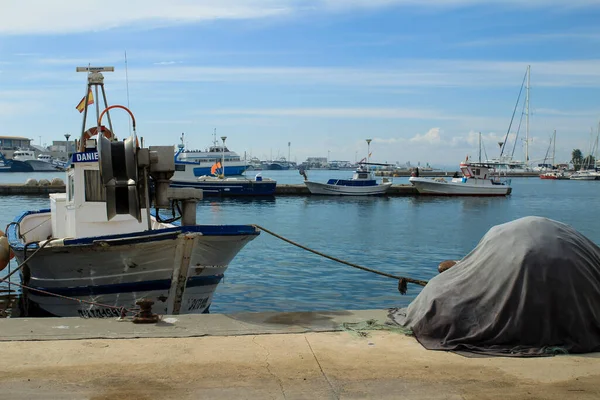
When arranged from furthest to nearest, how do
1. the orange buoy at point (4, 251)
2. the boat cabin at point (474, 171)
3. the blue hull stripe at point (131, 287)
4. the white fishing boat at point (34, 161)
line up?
the white fishing boat at point (34, 161)
the boat cabin at point (474, 171)
the orange buoy at point (4, 251)
the blue hull stripe at point (131, 287)

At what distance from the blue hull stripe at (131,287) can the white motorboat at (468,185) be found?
57.1 metres

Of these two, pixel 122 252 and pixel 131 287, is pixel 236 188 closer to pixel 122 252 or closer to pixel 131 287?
A: pixel 131 287

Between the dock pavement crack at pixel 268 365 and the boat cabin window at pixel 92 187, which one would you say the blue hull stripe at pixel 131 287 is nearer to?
the boat cabin window at pixel 92 187

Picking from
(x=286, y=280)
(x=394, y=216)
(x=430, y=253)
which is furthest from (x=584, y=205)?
(x=286, y=280)

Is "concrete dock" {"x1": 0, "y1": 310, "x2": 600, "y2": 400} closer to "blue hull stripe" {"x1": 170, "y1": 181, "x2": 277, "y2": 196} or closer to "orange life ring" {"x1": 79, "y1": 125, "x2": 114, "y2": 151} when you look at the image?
"orange life ring" {"x1": 79, "y1": 125, "x2": 114, "y2": 151}

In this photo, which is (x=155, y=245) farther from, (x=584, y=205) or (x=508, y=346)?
(x=584, y=205)

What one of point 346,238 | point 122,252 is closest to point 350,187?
point 346,238

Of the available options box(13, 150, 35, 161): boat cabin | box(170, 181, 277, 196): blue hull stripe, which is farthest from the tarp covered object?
box(13, 150, 35, 161): boat cabin

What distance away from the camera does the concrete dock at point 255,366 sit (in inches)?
214

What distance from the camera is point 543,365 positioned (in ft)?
20.0

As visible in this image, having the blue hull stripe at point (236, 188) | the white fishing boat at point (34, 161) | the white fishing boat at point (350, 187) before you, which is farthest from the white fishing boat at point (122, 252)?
the white fishing boat at point (34, 161)

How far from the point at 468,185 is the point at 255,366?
208 feet

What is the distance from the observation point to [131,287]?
11898mm

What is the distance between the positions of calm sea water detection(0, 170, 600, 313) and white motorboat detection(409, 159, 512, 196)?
212 cm
